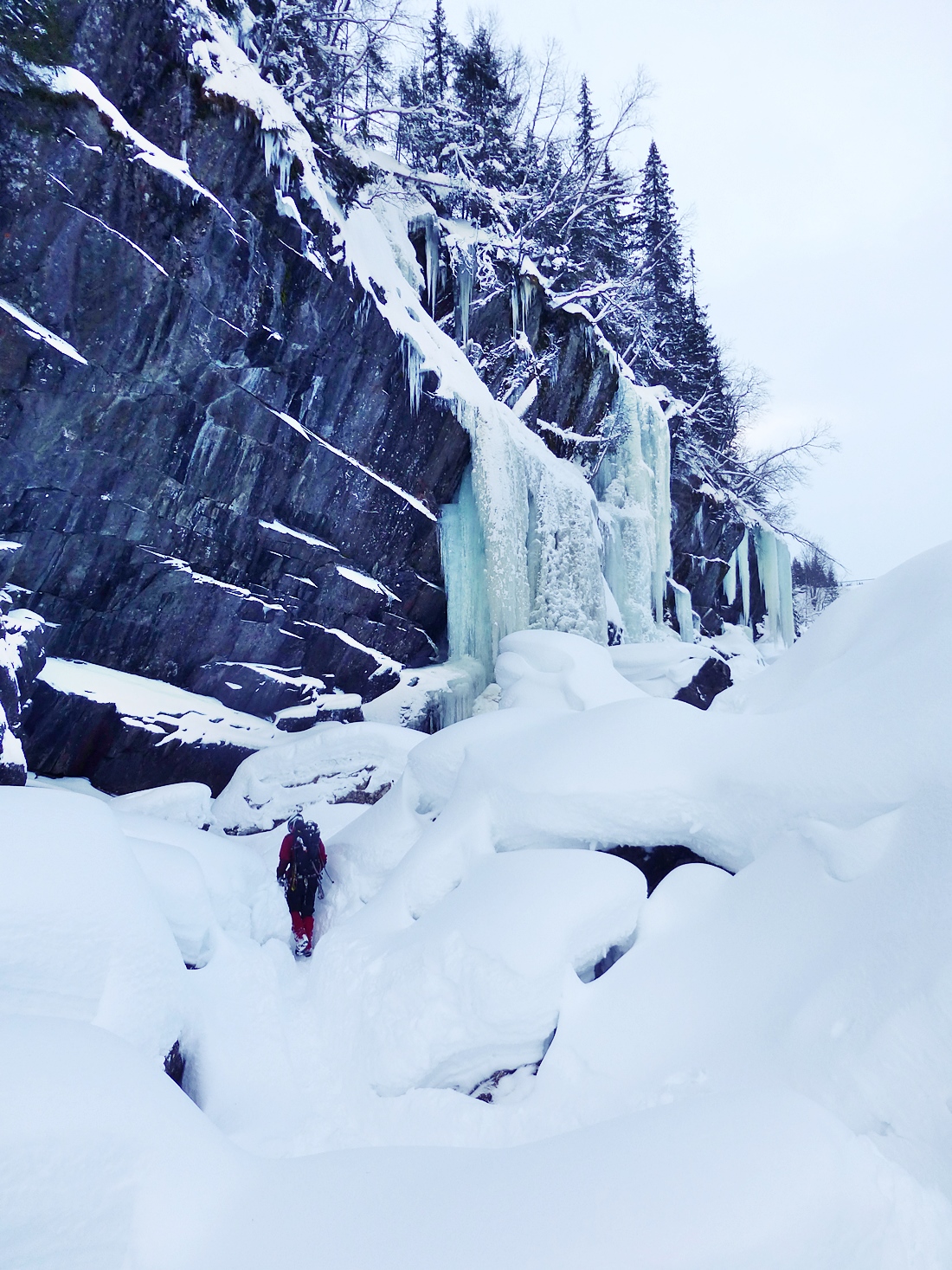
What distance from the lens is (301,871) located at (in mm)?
5391

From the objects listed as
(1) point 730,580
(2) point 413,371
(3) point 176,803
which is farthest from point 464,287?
(1) point 730,580

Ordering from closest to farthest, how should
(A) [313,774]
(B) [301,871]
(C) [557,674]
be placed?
(B) [301,871] < (C) [557,674] < (A) [313,774]

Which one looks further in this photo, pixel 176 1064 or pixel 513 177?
pixel 513 177

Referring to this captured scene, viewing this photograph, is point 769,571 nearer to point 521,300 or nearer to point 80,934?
point 521,300

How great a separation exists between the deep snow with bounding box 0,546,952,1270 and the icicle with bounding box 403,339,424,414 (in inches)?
261

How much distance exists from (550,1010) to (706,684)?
891cm

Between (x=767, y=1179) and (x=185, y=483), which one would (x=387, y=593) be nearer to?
(x=185, y=483)

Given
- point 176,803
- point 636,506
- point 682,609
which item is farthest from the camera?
point 682,609

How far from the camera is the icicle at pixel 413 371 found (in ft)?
33.5

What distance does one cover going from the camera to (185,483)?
864cm

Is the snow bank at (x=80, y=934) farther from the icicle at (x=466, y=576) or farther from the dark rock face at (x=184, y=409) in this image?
the icicle at (x=466, y=576)

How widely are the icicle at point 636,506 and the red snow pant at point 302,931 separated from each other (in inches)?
428

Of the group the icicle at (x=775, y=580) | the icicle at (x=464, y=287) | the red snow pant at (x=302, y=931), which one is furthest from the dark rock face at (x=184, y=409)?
the icicle at (x=775, y=580)

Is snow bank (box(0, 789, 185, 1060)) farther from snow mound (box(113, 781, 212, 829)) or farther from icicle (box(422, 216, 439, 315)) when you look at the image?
icicle (box(422, 216, 439, 315))
